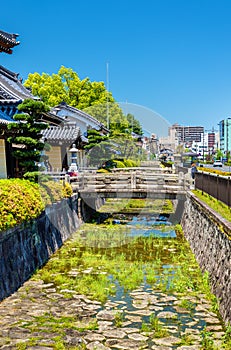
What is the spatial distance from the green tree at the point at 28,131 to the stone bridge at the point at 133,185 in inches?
280

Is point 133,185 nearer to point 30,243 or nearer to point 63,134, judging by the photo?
point 63,134

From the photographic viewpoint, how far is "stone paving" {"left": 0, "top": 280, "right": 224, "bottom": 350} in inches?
335

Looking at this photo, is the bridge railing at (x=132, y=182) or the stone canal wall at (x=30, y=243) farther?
the bridge railing at (x=132, y=182)

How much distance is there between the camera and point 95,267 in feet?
47.2

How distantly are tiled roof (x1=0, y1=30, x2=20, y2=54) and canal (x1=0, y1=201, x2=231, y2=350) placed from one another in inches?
354

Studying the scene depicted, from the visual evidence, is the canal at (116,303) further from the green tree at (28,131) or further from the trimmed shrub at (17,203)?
the green tree at (28,131)

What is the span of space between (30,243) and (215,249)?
6.74 m

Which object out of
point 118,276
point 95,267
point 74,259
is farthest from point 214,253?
point 74,259

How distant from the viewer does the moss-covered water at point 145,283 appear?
360 inches

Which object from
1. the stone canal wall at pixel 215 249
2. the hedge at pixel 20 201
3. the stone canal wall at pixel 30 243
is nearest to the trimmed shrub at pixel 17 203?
the hedge at pixel 20 201

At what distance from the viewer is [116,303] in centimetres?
1095

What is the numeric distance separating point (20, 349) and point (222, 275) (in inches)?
222

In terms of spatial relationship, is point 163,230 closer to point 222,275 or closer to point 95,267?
point 95,267

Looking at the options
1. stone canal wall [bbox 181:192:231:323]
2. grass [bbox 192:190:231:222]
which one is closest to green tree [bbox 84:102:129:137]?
grass [bbox 192:190:231:222]
